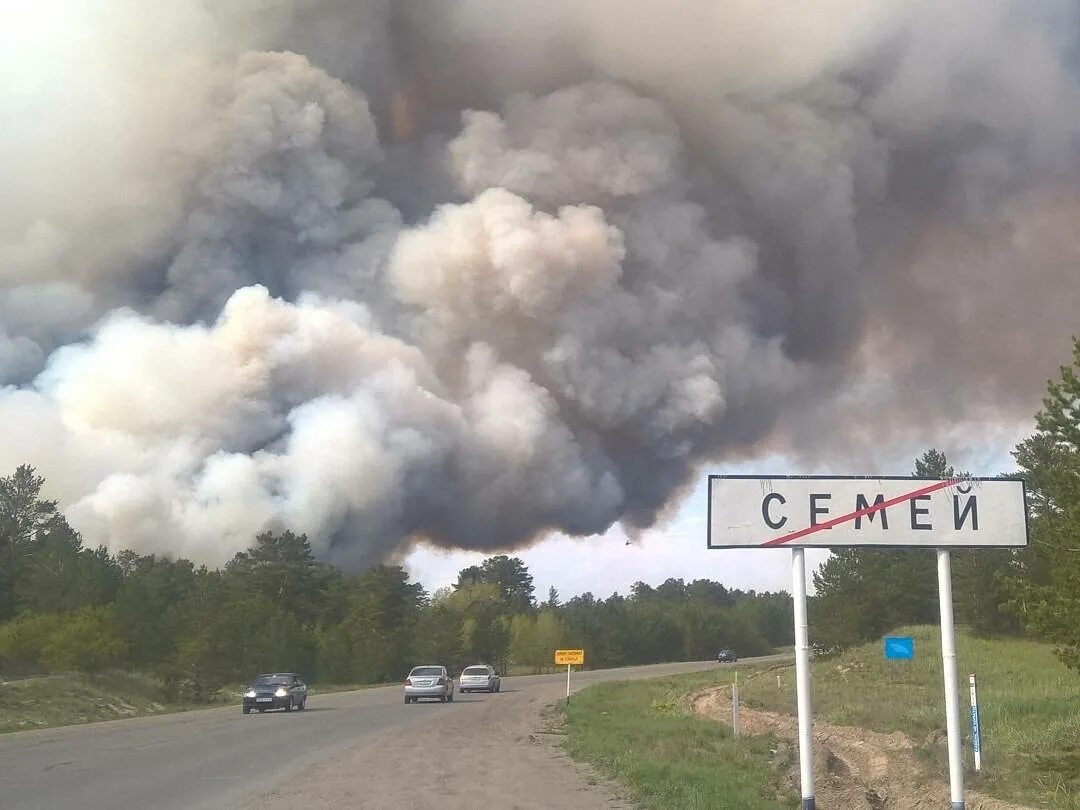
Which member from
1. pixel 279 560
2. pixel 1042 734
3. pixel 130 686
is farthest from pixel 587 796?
pixel 279 560

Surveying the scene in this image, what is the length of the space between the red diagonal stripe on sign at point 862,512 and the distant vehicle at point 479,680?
44.0 meters

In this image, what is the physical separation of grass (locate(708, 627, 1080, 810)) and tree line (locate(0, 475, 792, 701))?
29.0 metres

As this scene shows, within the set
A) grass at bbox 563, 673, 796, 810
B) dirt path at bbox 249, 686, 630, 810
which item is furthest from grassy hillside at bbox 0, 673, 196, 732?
grass at bbox 563, 673, 796, 810

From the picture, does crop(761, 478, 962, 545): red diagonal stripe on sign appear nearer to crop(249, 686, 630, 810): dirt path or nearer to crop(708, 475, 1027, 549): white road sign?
crop(708, 475, 1027, 549): white road sign

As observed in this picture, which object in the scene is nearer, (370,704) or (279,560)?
(370,704)

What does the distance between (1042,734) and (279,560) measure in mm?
75624

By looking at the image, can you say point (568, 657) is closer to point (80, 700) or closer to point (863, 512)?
point (80, 700)

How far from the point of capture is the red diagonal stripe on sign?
729 centimetres

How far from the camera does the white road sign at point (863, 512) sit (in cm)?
729

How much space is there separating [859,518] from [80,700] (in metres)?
38.1

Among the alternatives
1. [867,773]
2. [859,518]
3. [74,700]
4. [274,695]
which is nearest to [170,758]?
[867,773]

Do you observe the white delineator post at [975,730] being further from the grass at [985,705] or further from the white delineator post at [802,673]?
the white delineator post at [802,673]

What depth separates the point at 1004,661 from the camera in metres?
39.9

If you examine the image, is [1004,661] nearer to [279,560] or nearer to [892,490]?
[892,490]
